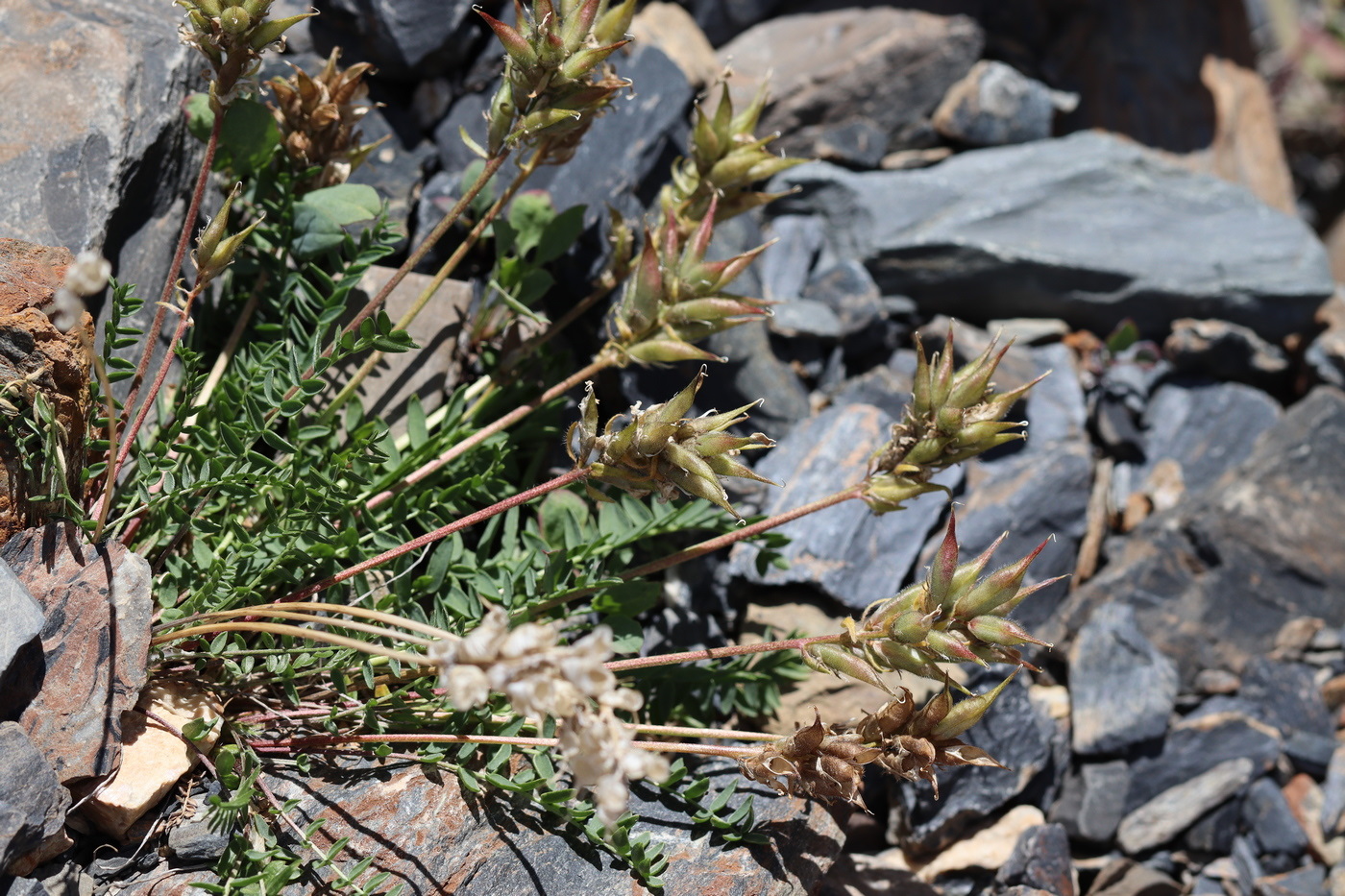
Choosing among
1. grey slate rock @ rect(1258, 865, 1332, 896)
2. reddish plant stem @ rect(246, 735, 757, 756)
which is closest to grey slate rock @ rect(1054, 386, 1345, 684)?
grey slate rock @ rect(1258, 865, 1332, 896)

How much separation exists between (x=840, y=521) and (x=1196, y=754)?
5.17 feet

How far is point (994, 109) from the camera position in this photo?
5051 millimetres

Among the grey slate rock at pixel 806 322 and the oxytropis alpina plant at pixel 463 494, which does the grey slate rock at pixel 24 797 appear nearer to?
the oxytropis alpina plant at pixel 463 494

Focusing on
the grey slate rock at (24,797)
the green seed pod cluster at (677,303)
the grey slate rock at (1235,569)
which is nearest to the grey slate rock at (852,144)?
the grey slate rock at (1235,569)

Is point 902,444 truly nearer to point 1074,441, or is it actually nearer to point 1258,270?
point 1074,441

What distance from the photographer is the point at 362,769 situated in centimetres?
264

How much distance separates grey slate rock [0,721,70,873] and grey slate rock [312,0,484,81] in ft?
8.27

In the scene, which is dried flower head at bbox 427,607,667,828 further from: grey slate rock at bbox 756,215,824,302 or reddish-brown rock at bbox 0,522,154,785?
grey slate rock at bbox 756,215,824,302

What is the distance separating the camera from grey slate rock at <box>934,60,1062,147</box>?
5.06 meters

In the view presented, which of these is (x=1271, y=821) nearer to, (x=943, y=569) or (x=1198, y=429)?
(x=1198, y=429)

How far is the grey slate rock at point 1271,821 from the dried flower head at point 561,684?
301 cm

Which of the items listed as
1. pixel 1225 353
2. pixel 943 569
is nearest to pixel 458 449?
pixel 943 569

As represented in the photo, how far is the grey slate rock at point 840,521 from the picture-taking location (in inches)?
139

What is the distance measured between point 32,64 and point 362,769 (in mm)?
2192
